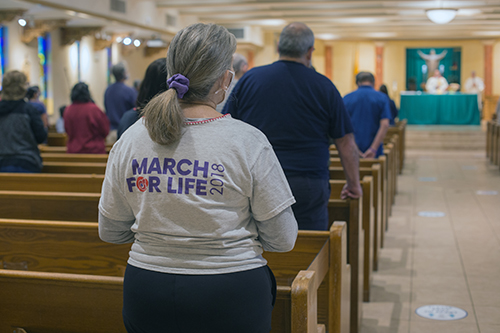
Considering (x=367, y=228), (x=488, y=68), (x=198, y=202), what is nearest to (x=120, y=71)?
(x=367, y=228)

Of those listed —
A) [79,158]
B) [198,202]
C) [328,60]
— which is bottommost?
Answer: [79,158]

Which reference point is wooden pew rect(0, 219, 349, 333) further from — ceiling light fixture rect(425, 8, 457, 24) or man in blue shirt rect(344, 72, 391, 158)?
ceiling light fixture rect(425, 8, 457, 24)

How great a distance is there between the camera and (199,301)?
1.26m

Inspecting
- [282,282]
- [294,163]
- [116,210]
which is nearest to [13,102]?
Answer: [294,163]

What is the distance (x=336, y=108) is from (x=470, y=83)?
16568mm

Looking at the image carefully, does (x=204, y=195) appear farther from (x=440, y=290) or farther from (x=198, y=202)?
(x=440, y=290)

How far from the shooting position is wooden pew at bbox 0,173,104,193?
3.44 metres

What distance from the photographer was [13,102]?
152 inches

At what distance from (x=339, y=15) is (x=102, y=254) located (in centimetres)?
1189


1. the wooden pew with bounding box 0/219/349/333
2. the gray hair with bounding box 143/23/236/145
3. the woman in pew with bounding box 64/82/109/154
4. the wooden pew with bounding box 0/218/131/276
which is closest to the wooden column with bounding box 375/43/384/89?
the woman in pew with bounding box 64/82/109/154

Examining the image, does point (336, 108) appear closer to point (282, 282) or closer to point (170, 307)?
point (282, 282)

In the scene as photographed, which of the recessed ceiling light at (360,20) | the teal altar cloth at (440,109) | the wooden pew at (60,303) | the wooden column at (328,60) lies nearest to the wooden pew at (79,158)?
the wooden pew at (60,303)

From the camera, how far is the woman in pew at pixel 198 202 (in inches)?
49.7

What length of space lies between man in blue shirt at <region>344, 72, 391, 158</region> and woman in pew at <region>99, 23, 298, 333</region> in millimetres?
3619
